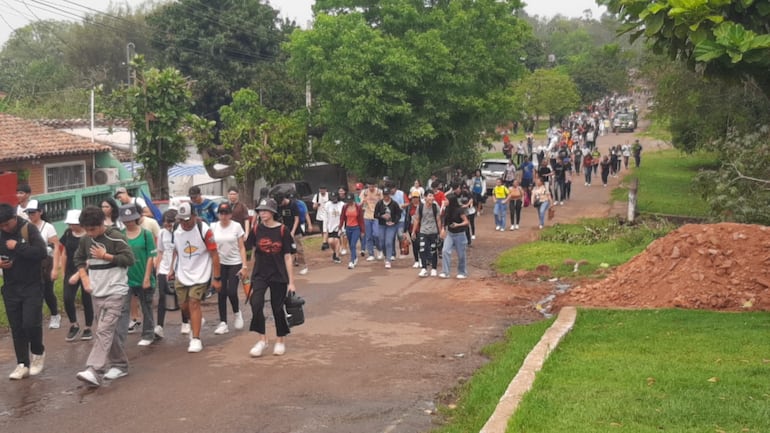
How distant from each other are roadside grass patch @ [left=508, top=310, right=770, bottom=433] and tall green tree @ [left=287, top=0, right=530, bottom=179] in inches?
682

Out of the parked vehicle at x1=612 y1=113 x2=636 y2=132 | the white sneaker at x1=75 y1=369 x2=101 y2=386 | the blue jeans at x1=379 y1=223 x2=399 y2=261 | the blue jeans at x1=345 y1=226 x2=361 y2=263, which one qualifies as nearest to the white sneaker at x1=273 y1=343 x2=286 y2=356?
the white sneaker at x1=75 y1=369 x2=101 y2=386

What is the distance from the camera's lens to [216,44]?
4506cm

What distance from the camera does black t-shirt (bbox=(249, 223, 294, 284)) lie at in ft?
31.0

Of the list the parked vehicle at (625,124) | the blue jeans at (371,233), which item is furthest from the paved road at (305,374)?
the parked vehicle at (625,124)

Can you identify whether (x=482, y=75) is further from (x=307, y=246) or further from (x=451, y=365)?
(x=451, y=365)

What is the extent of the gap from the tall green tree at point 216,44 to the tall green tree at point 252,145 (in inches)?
579

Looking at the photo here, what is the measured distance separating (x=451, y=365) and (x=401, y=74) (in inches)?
732

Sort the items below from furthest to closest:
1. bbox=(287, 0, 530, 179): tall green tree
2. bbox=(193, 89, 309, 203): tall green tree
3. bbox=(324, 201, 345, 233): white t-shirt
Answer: bbox=(193, 89, 309, 203): tall green tree, bbox=(287, 0, 530, 179): tall green tree, bbox=(324, 201, 345, 233): white t-shirt

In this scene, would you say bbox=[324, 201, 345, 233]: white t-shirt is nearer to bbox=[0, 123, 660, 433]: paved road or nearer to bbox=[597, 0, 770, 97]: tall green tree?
bbox=[0, 123, 660, 433]: paved road

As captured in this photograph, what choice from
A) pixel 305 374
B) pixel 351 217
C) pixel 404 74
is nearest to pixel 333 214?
pixel 351 217

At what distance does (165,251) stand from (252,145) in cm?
1766

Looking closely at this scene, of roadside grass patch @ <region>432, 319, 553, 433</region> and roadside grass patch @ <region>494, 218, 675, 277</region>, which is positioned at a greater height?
roadside grass patch @ <region>494, 218, 675, 277</region>

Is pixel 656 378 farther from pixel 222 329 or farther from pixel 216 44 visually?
pixel 216 44

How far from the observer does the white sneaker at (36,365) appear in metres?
8.85
